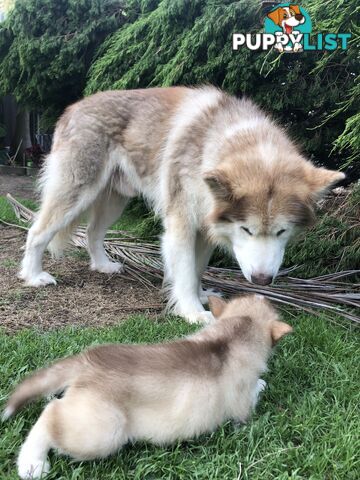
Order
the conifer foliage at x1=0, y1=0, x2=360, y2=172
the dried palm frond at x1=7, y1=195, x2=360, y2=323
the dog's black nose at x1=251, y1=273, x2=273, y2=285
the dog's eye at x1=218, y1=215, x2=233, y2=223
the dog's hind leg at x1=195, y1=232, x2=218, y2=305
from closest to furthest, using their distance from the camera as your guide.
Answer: the dog's black nose at x1=251, y1=273, x2=273, y2=285
the dog's eye at x1=218, y1=215, x2=233, y2=223
the dried palm frond at x1=7, y1=195, x2=360, y2=323
the dog's hind leg at x1=195, y1=232, x2=218, y2=305
the conifer foliage at x1=0, y1=0, x2=360, y2=172

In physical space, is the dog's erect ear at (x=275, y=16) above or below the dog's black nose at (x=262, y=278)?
above

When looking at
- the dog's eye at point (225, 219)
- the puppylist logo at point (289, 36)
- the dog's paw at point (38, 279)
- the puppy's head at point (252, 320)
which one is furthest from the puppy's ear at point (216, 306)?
the puppylist logo at point (289, 36)

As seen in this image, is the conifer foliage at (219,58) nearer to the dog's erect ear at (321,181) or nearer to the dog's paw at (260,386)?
the dog's erect ear at (321,181)

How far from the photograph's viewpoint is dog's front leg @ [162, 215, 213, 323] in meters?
3.99

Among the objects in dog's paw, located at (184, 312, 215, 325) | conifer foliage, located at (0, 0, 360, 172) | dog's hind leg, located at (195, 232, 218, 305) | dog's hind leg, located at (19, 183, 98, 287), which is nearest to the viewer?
dog's paw, located at (184, 312, 215, 325)

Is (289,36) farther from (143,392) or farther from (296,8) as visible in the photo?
(143,392)

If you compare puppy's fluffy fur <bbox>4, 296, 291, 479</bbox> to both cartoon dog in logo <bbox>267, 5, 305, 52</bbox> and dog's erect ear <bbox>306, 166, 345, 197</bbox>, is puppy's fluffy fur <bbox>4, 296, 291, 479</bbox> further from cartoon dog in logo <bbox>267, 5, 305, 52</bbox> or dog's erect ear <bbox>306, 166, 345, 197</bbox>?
cartoon dog in logo <bbox>267, 5, 305, 52</bbox>

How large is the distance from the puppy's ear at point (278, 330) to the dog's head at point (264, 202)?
0.81m

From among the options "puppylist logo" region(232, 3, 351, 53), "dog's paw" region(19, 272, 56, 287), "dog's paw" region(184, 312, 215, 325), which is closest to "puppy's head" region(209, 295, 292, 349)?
"dog's paw" region(184, 312, 215, 325)

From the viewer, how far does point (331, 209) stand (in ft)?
16.5

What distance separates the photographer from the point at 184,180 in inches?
155

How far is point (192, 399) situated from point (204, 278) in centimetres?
291

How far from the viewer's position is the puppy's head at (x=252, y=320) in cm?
230

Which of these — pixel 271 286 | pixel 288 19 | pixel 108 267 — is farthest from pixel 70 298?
pixel 288 19
